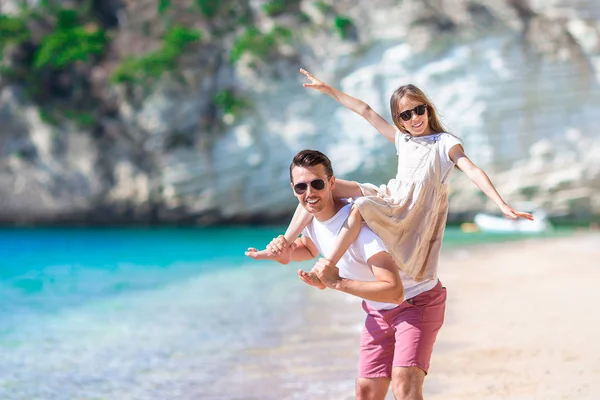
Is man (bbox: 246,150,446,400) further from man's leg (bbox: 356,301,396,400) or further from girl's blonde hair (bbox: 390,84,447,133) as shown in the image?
girl's blonde hair (bbox: 390,84,447,133)

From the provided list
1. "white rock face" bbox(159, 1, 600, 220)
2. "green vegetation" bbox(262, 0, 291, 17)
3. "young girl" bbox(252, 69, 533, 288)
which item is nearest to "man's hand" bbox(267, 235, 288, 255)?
"young girl" bbox(252, 69, 533, 288)

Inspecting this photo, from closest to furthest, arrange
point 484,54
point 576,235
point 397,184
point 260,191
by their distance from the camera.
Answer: point 397,184 < point 576,235 < point 484,54 < point 260,191

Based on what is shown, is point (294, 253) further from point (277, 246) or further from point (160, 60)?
point (160, 60)

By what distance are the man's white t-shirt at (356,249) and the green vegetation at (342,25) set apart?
793 inches

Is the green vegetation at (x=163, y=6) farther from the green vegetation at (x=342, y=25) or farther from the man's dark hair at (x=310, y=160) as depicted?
the man's dark hair at (x=310, y=160)

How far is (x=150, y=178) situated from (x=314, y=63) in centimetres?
638

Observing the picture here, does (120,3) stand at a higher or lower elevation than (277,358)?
higher

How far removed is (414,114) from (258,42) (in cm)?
1992

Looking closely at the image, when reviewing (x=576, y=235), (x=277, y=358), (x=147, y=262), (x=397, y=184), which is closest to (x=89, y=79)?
(x=147, y=262)

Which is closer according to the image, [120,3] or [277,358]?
[277,358]

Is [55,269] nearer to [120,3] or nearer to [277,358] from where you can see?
[277,358]

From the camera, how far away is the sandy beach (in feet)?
16.7

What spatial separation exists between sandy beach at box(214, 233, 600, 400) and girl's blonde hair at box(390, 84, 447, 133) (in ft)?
6.99

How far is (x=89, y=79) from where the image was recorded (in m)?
24.7
